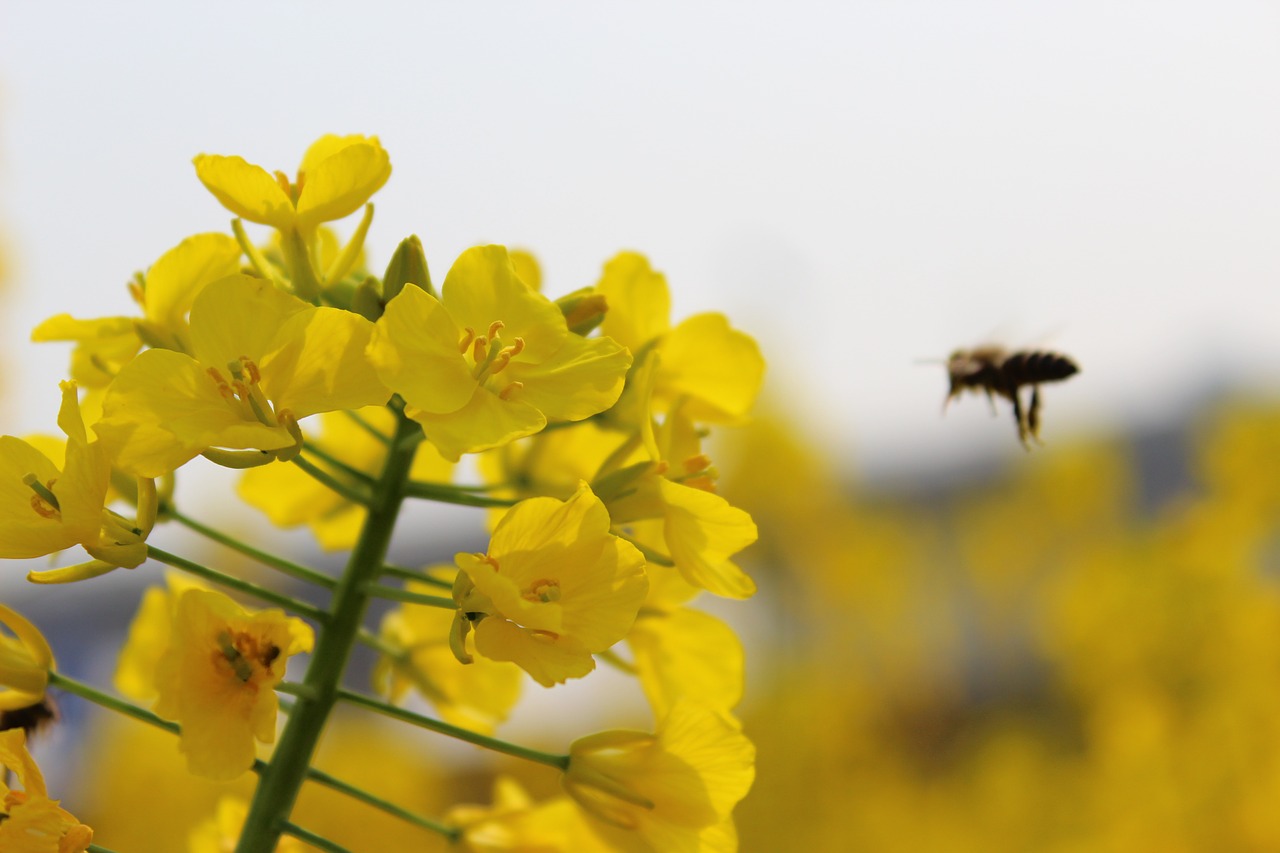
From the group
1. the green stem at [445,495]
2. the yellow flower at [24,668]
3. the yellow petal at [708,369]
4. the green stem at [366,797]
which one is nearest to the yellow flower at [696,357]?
the yellow petal at [708,369]

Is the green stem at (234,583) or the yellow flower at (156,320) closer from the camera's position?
the green stem at (234,583)

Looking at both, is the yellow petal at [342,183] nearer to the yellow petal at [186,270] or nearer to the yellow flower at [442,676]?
the yellow petal at [186,270]

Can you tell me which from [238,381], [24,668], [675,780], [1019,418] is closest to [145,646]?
[24,668]

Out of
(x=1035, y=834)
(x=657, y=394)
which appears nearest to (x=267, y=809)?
(x=657, y=394)

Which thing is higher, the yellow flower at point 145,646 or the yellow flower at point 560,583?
the yellow flower at point 560,583

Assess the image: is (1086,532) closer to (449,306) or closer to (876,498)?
(876,498)

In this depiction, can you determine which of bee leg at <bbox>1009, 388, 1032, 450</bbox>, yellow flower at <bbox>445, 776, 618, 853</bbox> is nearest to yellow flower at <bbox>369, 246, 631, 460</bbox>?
yellow flower at <bbox>445, 776, 618, 853</bbox>

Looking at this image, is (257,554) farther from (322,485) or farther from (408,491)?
(322,485)
